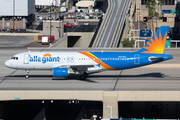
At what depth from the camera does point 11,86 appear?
5028 centimetres

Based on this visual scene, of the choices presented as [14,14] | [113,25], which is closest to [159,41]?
[113,25]

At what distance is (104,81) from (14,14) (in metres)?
98.9

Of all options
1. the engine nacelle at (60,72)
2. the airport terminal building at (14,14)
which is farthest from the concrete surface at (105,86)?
the airport terminal building at (14,14)

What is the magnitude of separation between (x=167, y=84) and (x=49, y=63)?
64.9ft

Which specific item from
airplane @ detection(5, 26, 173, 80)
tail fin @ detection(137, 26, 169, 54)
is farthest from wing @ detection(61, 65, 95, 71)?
tail fin @ detection(137, 26, 169, 54)

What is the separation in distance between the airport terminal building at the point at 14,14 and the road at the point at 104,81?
266ft

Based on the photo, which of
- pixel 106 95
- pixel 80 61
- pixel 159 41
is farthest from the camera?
pixel 159 41

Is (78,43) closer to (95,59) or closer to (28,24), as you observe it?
(28,24)

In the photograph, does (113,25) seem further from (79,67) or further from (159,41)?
(79,67)

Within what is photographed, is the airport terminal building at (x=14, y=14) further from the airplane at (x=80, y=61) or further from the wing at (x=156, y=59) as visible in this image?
the wing at (x=156, y=59)

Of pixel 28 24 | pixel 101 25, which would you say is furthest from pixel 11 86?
pixel 28 24

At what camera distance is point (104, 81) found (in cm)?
5388

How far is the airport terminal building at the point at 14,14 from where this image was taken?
5571 inches

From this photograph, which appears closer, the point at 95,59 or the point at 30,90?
the point at 30,90
